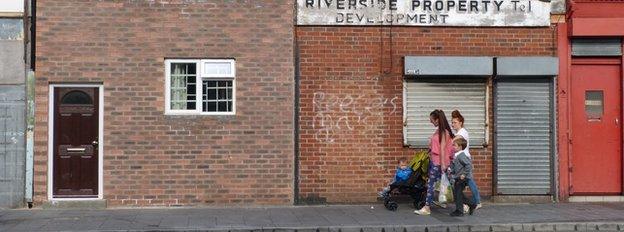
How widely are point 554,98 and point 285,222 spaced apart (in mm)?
5651

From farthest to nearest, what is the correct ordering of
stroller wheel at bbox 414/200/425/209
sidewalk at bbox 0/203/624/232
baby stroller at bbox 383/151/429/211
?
stroller wheel at bbox 414/200/425/209 < baby stroller at bbox 383/151/429/211 < sidewalk at bbox 0/203/624/232

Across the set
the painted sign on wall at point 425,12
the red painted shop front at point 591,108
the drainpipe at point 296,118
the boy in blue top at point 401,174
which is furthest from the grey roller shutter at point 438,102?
the drainpipe at point 296,118

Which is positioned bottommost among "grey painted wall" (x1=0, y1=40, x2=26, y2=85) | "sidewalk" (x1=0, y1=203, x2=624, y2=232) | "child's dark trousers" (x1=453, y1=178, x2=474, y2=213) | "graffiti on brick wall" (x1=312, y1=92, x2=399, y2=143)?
"sidewalk" (x1=0, y1=203, x2=624, y2=232)

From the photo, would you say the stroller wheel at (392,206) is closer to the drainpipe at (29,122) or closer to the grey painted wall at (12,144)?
the drainpipe at (29,122)

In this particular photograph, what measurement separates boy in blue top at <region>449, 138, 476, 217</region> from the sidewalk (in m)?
0.21

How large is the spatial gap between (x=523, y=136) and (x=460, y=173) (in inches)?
97.1

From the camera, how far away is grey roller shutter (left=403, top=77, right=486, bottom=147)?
1296cm

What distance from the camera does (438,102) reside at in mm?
12992

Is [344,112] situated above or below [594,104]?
below

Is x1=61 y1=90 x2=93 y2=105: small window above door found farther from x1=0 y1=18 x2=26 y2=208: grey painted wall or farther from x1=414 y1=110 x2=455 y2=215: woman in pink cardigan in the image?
x1=414 y1=110 x2=455 y2=215: woman in pink cardigan

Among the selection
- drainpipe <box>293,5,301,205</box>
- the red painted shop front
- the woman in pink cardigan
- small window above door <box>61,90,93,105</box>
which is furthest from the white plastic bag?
small window above door <box>61,90,93,105</box>

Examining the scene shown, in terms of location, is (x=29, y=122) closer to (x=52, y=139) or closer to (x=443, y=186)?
(x=52, y=139)

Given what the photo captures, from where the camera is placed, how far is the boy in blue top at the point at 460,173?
11273 mm

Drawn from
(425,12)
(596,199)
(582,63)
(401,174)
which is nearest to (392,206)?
(401,174)
